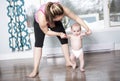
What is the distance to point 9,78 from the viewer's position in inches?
104

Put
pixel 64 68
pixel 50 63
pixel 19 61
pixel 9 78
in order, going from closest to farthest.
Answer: pixel 9 78 → pixel 64 68 → pixel 50 63 → pixel 19 61

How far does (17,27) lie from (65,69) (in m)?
1.06

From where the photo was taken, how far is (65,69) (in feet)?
9.30

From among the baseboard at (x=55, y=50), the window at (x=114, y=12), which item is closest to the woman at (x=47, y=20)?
the baseboard at (x=55, y=50)

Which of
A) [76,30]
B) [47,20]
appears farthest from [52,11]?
[76,30]

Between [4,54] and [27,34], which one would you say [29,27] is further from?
[4,54]

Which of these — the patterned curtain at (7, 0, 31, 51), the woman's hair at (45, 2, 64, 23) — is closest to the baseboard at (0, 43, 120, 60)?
the patterned curtain at (7, 0, 31, 51)

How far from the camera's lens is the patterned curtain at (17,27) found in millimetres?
3484

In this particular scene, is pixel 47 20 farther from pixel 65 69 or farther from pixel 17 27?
pixel 17 27

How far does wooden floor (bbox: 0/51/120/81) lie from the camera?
2500 millimetres

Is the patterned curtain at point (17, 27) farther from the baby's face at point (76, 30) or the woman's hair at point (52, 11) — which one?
the woman's hair at point (52, 11)

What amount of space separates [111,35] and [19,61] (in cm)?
133

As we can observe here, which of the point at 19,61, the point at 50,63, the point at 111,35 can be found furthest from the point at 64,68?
the point at 111,35

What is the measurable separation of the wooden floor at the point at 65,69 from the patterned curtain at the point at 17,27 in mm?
228
